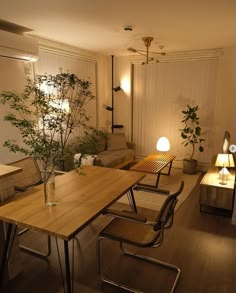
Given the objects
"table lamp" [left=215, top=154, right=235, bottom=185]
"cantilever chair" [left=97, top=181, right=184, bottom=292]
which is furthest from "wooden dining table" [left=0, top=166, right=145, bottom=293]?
"table lamp" [left=215, top=154, right=235, bottom=185]

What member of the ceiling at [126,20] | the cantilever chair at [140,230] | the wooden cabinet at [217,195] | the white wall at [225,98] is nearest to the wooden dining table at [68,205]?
the cantilever chair at [140,230]

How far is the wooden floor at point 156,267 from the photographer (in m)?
Result: 2.03

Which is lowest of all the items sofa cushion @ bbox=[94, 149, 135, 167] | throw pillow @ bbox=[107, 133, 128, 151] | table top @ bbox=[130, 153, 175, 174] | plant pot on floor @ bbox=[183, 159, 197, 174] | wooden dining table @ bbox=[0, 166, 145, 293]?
plant pot on floor @ bbox=[183, 159, 197, 174]

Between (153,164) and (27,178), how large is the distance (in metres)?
2.34

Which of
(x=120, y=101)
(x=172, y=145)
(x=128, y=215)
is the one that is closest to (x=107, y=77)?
(x=120, y=101)

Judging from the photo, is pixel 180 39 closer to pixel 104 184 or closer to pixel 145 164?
pixel 145 164

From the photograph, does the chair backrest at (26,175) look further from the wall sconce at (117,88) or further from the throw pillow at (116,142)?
the wall sconce at (117,88)

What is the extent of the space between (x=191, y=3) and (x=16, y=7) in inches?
70.3

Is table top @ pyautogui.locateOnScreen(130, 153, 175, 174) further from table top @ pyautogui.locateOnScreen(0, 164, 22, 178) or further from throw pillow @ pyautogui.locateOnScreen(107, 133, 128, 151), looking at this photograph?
table top @ pyautogui.locateOnScreen(0, 164, 22, 178)

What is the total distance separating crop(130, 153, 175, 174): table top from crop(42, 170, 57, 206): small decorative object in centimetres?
224

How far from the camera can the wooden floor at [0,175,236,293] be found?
203 cm

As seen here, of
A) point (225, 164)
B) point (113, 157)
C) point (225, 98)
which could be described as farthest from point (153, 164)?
point (225, 98)

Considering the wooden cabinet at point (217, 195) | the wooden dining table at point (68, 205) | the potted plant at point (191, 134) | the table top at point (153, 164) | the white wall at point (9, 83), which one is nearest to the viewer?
the wooden dining table at point (68, 205)

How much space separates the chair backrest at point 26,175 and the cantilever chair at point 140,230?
1.06m
